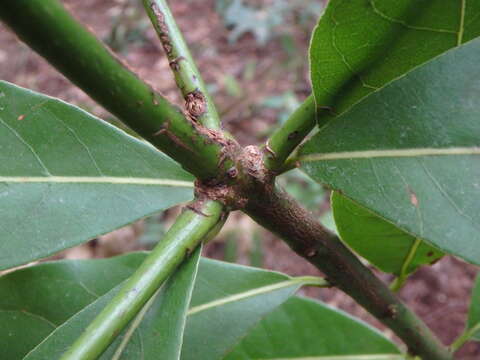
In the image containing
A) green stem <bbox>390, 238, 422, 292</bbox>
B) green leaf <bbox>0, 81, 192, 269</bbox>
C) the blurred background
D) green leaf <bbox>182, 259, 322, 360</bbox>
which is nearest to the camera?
green leaf <bbox>0, 81, 192, 269</bbox>

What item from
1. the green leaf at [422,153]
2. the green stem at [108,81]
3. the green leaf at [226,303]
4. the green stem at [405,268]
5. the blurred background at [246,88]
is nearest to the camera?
the green stem at [108,81]

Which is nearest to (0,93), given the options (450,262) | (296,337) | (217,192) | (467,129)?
(217,192)

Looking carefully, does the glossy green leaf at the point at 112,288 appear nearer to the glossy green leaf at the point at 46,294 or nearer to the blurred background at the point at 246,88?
the glossy green leaf at the point at 46,294

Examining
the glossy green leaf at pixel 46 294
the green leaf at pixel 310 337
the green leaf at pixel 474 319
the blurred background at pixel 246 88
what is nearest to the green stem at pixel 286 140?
the glossy green leaf at pixel 46 294

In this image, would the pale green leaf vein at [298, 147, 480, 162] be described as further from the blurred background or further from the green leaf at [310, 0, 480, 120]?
the blurred background

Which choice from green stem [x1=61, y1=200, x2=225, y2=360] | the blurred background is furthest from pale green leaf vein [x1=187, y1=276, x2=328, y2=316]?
the blurred background

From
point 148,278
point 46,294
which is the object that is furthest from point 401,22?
point 46,294

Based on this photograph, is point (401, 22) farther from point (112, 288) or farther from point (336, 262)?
point (112, 288)
